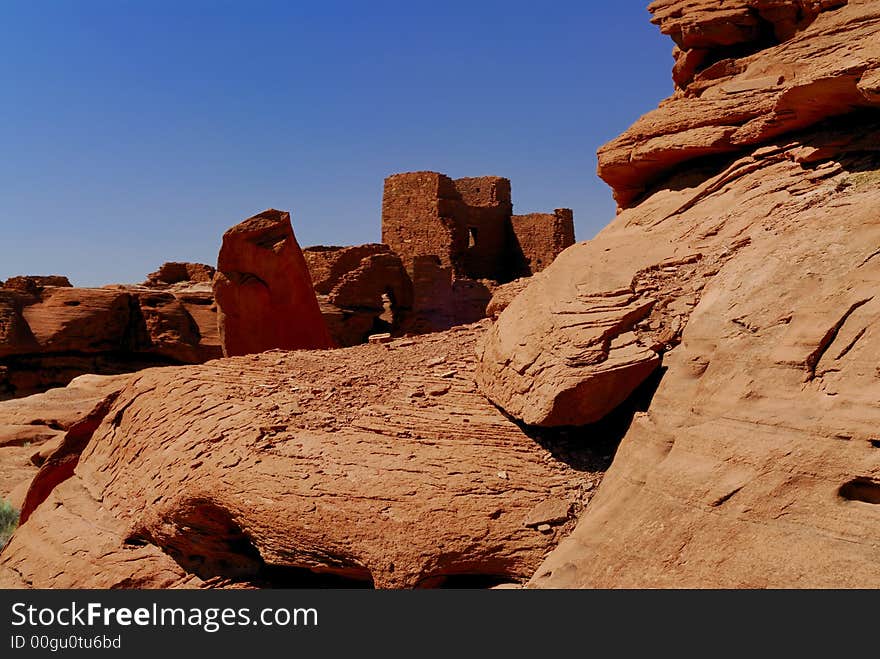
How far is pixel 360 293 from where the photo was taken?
20094 millimetres

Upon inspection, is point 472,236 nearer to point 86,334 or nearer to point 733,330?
point 86,334

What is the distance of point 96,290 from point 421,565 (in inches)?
649

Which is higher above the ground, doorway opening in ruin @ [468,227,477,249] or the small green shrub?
doorway opening in ruin @ [468,227,477,249]

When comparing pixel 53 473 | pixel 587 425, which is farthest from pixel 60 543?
pixel 587 425

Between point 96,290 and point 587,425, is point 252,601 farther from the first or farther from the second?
point 96,290

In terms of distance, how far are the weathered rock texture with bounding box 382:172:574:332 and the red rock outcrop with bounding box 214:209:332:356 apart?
14.7 meters

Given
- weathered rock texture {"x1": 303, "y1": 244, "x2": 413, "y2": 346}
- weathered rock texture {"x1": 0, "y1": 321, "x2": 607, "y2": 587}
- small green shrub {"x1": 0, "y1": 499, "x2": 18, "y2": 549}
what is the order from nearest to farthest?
weathered rock texture {"x1": 0, "y1": 321, "x2": 607, "y2": 587}
small green shrub {"x1": 0, "y1": 499, "x2": 18, "y2": 549}
weathered rock texture {"x1": 303, "y1": 244, "x2": 413, "y2": 346}

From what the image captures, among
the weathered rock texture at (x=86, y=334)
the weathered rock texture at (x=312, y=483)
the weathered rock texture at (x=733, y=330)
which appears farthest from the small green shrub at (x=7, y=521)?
the weathered rock texture at (x=86, y=334)

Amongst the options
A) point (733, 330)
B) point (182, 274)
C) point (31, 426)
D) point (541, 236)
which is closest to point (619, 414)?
point (733, 330)

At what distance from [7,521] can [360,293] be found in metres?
11.3

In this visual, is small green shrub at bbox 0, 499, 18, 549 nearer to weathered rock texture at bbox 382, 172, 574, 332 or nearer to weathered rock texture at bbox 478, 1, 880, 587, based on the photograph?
weathered rock texture at bbox 478, 1, 880, 587

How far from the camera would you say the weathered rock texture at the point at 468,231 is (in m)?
28.8

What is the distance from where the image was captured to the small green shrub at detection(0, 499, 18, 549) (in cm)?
946

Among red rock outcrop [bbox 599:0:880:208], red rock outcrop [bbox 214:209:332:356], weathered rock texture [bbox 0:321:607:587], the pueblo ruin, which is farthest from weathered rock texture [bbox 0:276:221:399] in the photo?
red rock outcrop [bbox 599:0:880:208]
